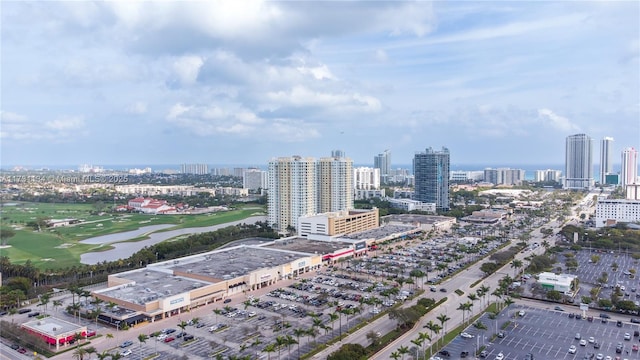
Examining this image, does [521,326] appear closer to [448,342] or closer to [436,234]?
[448,342]

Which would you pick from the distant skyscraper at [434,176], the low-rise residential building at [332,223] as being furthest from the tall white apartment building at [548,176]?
the low-rise residential building at [332,223]

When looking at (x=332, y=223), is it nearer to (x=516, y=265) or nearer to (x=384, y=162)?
(x=516, y=265)

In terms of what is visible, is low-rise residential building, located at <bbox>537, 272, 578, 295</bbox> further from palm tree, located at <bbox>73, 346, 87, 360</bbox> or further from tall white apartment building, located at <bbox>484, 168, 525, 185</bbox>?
tall white apartment building, located at <bbox>484, 168, 525, 185</bbox>

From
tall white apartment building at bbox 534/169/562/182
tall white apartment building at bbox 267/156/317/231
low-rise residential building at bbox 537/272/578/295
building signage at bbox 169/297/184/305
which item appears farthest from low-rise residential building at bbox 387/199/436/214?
tall white apartment building at bbox 534/169/562/182

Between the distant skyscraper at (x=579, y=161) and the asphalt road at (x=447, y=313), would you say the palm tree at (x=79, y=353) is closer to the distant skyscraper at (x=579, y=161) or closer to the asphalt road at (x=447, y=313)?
the asphalt road at (x=447, y=313)

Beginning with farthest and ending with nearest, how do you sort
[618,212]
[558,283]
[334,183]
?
[334,183]
[618,212]
[558,283]

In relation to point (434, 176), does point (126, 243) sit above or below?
below

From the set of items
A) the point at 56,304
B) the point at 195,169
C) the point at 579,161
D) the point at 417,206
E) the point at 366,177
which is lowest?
the point at 56,304

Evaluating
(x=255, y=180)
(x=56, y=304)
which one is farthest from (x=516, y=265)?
(x=255, y=180)
